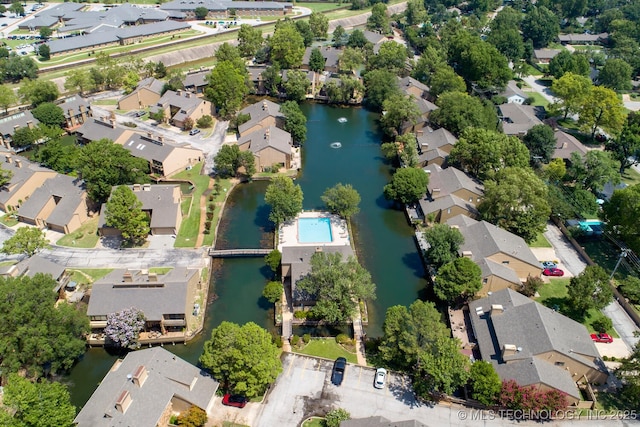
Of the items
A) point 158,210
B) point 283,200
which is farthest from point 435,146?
point 158,210

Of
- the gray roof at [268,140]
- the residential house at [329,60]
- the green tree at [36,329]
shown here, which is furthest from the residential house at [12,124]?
the residential house at [329,60]

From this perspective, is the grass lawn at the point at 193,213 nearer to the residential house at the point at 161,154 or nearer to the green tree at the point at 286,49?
the residential house at the point at 161,154

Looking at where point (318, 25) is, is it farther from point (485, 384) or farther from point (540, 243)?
point (485, 384)

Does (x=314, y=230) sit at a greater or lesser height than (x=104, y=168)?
lesser

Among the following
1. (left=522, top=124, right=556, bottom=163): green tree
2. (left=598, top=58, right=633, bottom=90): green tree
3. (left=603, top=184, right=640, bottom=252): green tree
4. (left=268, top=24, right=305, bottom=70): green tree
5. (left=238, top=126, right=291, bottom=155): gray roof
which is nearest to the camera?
(left=603, top=184, right=640, bottom=252): green tree

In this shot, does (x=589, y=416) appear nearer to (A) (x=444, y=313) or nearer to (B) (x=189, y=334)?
(A) (x=444, y=313)

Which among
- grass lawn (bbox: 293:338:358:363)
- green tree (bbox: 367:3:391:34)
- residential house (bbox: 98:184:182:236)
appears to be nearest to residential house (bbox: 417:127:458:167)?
residential house (bbox: 98:184:182:236)

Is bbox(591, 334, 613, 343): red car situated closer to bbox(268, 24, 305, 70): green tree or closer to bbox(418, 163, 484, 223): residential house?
bbox(418, 163, 484, 223): residential house

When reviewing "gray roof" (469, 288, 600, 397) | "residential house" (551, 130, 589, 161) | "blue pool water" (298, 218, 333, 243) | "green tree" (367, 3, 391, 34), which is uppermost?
"gray roof" (469, 288, 600, 397)
